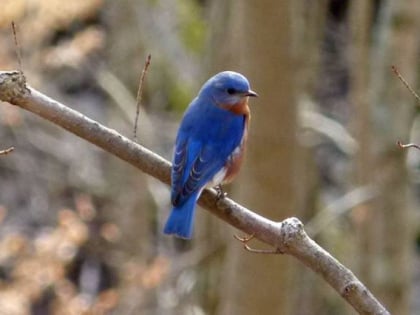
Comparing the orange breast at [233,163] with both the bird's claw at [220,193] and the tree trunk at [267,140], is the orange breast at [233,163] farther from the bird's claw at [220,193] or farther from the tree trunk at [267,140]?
the tree trunk at [267,140]

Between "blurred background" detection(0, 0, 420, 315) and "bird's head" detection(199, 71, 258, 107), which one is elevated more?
"blurred background" detection(0, 0, 420, 315)

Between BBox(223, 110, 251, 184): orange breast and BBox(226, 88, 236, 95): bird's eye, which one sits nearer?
BBox(223, 110, 251, 184): orange breast

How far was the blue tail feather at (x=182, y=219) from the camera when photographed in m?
3.52

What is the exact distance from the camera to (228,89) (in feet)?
13.1

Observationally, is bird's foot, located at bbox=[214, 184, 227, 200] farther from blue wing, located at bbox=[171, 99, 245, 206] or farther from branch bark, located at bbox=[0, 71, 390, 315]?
branch bark, located at bbox=[0, 71, 390, 315]

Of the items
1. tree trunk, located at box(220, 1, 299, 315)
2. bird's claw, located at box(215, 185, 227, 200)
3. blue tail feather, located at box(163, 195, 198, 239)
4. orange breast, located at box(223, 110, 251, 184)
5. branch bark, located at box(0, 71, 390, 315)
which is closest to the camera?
branch bark, located at box(0, 71, 390, 315)

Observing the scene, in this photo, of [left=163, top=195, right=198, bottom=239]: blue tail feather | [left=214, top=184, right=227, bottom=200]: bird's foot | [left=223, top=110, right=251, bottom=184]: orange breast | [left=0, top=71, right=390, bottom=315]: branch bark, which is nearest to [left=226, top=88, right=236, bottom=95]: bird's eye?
[left=223, top=110, right=251, bottom=184]: orange breast

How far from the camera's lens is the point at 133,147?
2.89 metres

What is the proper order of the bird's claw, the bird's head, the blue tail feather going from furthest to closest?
→ the bird's head < the blue tail feather < the bird's claw

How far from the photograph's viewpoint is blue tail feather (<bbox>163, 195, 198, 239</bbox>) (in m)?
3.52

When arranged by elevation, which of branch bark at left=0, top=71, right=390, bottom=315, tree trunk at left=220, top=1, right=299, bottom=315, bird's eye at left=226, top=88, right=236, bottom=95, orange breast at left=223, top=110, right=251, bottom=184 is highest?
tree trunk at left=220, top=1, right=299, bottom=315

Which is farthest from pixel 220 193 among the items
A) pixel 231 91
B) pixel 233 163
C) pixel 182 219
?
pixel 231 91

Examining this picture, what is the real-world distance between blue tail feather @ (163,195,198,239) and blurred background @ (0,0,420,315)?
1.61 meters

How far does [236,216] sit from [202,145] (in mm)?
1015
